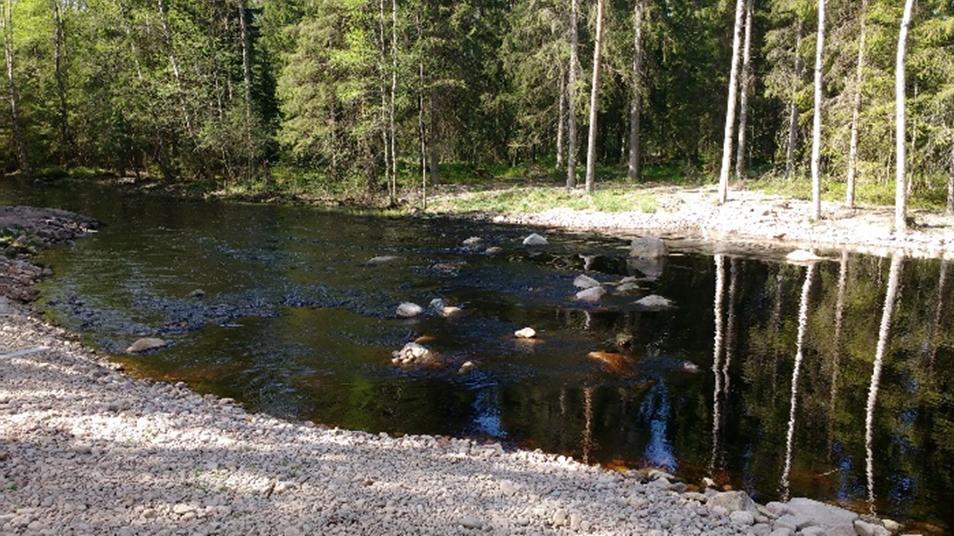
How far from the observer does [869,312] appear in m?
15.3

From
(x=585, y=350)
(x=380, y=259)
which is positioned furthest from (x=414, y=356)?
(x=380, y=259)

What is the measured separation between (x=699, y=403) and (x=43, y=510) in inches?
328

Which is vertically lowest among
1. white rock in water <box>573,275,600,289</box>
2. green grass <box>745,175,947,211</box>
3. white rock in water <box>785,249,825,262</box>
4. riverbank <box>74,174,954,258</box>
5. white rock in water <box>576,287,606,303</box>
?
white rock in water <box>576,287,606,303</box>

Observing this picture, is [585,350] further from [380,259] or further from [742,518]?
[380,259]

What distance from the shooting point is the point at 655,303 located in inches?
618

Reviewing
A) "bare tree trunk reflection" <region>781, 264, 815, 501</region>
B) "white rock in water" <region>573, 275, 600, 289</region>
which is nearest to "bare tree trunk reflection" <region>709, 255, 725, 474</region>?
"bare tree trunk reflection" <region>781, 264, 815, 501</region>

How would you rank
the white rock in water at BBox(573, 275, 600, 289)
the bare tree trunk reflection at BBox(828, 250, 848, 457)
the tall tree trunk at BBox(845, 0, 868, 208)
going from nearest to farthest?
1. the bare tree trunk reflection at BBox(828, 250, 848, 457)
2. the white rock in water at BBox(573, 275, 600, 289)
3. the tall tree trunk at BBox(845, 0, 868, 208)

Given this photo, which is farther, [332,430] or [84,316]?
[84,316]

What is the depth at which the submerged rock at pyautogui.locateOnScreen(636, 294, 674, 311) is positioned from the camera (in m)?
15.5

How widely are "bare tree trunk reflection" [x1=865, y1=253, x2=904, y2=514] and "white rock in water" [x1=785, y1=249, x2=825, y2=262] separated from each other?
211cm

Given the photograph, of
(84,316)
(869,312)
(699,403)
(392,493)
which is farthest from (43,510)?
(869,312)

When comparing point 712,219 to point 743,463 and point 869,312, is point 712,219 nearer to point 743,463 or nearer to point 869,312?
point 869,312

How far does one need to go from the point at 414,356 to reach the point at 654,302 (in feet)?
21.8

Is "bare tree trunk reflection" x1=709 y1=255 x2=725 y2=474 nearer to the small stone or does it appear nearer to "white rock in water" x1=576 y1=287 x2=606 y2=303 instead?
the small stone
